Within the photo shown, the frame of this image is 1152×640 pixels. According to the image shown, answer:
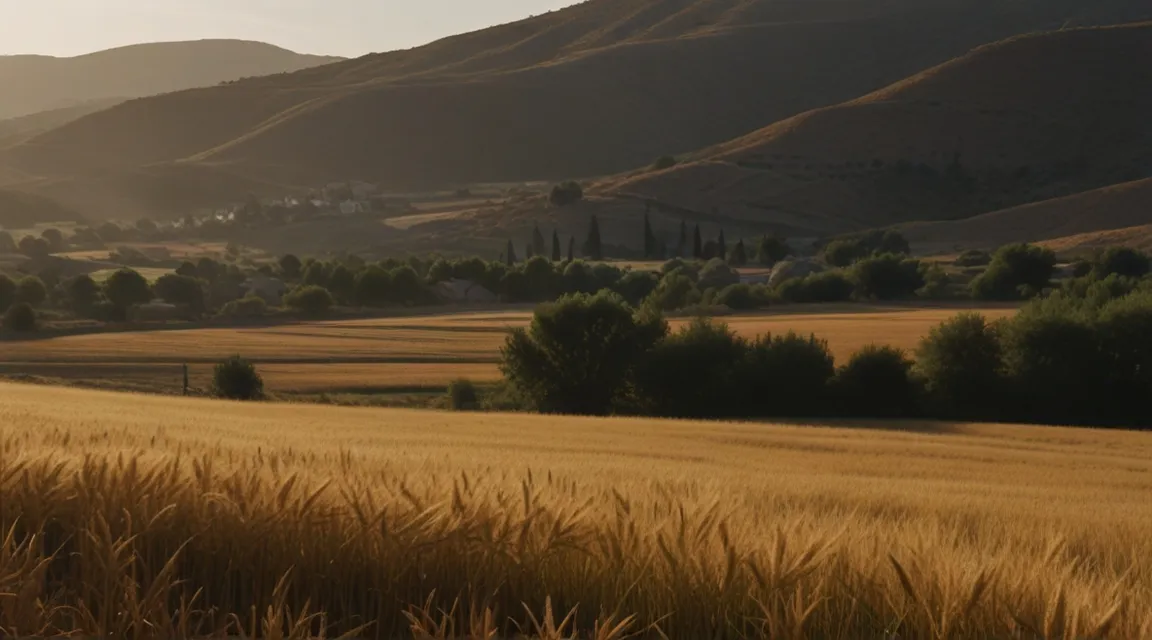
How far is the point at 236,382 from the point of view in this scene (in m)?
52.1

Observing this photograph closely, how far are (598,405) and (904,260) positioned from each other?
51935mm

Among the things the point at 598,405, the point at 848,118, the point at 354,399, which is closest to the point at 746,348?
the point at 598,405

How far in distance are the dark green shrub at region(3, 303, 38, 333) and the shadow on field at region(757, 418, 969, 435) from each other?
4790 centimetres

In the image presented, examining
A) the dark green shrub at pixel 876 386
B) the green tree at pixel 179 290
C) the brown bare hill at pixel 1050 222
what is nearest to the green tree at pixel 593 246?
the brown bare hill at pixel 1050 222

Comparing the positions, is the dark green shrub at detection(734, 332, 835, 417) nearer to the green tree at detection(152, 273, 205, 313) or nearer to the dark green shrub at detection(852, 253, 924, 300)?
the dark green shrub at detection(852, 253, 924, 300)

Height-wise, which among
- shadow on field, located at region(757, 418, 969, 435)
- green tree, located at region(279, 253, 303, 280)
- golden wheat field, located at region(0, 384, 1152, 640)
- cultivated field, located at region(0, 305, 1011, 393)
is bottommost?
shadow on field, located at region(757, 418, 969, 435)

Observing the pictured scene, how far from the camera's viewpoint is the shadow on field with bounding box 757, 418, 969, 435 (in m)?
40.9

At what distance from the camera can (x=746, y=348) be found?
175 ft

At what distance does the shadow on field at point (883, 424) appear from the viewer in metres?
40.9

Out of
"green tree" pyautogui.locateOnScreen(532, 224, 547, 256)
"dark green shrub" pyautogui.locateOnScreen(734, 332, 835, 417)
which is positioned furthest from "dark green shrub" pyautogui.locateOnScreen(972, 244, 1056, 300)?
"green tree" pyautogui.locateOnScreen(532, 224, 547, 256)

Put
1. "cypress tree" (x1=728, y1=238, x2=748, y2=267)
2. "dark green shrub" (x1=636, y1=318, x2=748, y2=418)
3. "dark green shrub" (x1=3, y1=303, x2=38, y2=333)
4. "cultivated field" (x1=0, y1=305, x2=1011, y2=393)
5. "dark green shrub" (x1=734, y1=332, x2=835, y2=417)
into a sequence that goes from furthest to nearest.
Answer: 1. "cypress tree" (x1=728, y1=238, x2=748, y2=267)
2. "dark green shrub" (x1=3, y1=303, x2=38, y2=333)
3. "cultivated field" (x1=0, y1=305, x2=1011, y2=393)
4. "dark green shrub" (x1=636, y1=318, x2=748, y2=418)
5. "dark green shrub" (x1=734, y1=332, x2=835, y2=417)

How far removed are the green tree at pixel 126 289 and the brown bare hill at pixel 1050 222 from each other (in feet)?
259

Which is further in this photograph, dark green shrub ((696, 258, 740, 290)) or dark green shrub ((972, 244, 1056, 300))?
dark green shrub ((696, 258, 740, 290))

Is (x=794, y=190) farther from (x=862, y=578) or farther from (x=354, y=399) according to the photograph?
(x=862, y=578)
